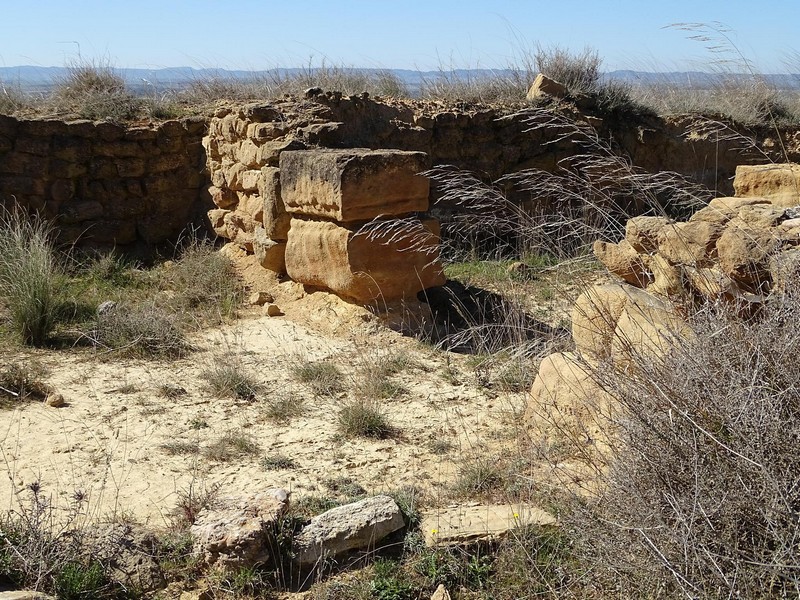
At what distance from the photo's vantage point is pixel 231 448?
4133mm

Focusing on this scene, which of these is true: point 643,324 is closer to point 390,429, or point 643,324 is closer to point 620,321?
point 620,321

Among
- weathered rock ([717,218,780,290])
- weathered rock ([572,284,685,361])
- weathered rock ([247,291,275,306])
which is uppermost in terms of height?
weathered rock ([717,218,780,290])

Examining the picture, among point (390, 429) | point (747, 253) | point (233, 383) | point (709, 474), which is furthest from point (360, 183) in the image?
point (709, 474)

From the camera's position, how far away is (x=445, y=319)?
21.0ft

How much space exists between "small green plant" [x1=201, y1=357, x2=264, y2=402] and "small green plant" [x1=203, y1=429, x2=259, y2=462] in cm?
65

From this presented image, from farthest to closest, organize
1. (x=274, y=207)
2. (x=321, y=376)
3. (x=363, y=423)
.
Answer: (x=274, y=207) → (x=321, y=376) → (x=363, y=423)

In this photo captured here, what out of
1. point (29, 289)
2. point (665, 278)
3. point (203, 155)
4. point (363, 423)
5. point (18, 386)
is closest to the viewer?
point (665, 278)

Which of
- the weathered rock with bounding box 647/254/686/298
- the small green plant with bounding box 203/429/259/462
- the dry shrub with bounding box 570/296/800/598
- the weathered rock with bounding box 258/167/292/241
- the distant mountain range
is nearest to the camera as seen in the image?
the dry shrub with bounding box 570/296/800/598

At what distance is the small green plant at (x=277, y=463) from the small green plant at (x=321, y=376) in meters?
0.94

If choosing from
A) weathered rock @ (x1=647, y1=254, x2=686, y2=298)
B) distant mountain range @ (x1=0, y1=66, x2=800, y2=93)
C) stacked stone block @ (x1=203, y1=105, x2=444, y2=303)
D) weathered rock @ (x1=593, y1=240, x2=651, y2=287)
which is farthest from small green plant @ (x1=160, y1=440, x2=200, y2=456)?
distant mountain range @ (x1=0, y1=66, x2=800, y2=93)

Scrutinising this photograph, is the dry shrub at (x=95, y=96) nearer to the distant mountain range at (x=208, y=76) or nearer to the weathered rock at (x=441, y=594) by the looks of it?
the distant mountain range at (x=208, y=76)

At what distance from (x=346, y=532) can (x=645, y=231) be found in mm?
1794

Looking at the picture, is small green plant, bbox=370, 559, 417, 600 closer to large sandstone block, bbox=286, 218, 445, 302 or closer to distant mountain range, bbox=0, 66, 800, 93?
large sandstone block, bbox=286, 218, 445, 302

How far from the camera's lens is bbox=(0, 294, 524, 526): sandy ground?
12.3 feet
